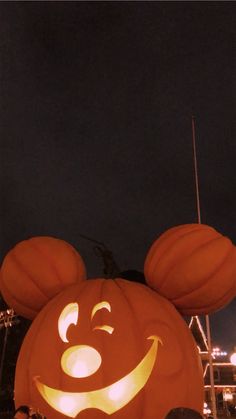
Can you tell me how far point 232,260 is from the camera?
3859 mm

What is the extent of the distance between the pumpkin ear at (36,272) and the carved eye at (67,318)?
36 cm

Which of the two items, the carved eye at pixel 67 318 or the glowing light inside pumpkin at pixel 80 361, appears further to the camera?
the carved eye at pixel 67 318

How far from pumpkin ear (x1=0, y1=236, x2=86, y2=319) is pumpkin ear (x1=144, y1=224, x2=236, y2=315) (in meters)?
0.75

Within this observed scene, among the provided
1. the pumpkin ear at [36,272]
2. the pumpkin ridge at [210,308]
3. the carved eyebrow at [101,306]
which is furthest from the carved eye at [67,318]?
the pumpkin ridge at [210,308]

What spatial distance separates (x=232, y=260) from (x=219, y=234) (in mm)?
297

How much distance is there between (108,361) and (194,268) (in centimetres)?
103

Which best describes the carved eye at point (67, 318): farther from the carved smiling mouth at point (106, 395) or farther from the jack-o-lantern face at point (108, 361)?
the carved smiling mouth at point (106, 395)

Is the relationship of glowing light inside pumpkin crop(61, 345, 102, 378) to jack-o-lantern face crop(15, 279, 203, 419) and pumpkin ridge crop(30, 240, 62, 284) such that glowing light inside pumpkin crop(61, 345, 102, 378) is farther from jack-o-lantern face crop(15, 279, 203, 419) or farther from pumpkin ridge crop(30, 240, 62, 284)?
pumpkin ridge crop(30, 240, 62, 284)

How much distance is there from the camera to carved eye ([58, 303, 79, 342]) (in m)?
3.65

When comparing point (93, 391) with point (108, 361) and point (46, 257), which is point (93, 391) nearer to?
point (108, 361)

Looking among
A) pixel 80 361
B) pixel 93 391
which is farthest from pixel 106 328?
pixel 93 391

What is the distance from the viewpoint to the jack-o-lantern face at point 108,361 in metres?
3.42

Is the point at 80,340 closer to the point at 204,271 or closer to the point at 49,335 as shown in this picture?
the point at 49,335

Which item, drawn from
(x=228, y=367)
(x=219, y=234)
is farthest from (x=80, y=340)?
(x=228, y=367)
